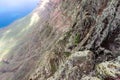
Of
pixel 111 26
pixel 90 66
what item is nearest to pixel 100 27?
pixel 111 26

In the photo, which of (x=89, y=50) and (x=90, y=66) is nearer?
(x=90, y=66)

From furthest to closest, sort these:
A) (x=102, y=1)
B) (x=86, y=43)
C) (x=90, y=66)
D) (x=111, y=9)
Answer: (x=102, y=1), (x=86, y=43), (x=111, y=9), (x=90, y=66)

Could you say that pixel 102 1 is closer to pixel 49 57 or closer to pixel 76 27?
pixel 76 27

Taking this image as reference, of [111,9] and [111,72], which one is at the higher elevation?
[111,9]

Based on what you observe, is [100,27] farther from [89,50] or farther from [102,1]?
[102,1]

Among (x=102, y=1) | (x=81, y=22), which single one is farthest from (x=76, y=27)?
(x=102, y=1)

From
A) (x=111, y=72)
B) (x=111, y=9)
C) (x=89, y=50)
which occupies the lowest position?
(x=111, y=72)

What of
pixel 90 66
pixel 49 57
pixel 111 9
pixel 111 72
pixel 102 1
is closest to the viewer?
pixel 111 72

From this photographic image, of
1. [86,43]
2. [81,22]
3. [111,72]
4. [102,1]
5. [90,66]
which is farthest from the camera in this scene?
[81,22]

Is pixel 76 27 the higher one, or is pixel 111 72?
pixel 76 27
